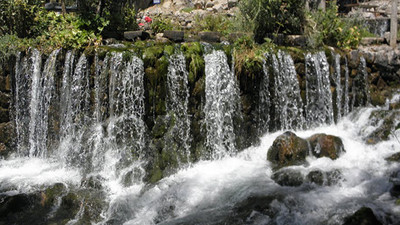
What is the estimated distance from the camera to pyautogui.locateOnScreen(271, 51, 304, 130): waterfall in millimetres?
7797

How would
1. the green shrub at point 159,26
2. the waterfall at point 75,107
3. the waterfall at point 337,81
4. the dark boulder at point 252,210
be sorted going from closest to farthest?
1. the dark boulder at point 252,210
2. the waterfall at point 75,107
3. the waterfall at point 337,81
4. the green shrub at point 159,26

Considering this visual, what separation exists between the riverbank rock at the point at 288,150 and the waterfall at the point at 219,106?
2.77 ft

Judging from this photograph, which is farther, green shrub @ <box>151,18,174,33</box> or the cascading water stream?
green shrub @ <box>151,18,174,33</box>

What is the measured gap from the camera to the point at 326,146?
6.82 m

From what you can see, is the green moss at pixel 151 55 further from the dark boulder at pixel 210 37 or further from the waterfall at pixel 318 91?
the waterfall at pixel 318 91

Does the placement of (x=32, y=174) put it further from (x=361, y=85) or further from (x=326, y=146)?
(x=361, y=85)

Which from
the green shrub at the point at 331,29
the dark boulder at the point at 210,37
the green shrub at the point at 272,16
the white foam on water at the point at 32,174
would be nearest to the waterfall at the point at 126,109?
the white foam on water at the point at 32,174

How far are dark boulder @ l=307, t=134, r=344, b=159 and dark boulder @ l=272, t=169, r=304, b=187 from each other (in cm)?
85

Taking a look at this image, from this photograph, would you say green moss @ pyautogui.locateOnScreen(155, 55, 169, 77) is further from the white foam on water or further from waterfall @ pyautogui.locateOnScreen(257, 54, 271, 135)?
the white foam on water

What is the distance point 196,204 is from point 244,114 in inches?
103

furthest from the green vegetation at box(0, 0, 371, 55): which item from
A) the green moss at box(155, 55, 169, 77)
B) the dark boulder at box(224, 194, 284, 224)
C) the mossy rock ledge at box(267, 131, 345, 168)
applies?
the dark boulder at box(224, 194, 284, 224)

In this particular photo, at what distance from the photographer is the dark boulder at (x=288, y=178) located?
5.95 metres

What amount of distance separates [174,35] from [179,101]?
2.48m

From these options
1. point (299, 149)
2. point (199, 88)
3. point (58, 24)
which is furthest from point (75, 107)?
point (299, 149)
